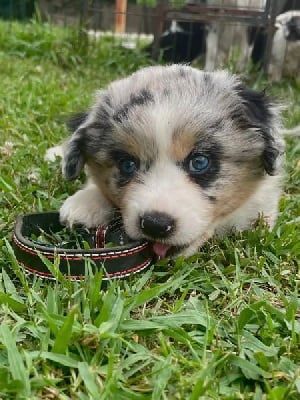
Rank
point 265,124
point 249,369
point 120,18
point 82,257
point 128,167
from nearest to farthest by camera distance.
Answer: point 249,369 → point 82,257 → point 128,167 → point 265,124 → point 120,18

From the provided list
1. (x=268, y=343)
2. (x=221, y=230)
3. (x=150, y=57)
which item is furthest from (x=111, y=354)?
(x=150, y=57)

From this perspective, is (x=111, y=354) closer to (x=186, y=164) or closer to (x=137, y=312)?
(x=137, y=312)

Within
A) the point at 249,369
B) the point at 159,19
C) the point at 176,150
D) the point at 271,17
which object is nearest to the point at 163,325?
the point at 249,369

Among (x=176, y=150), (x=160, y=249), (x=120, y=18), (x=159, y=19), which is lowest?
(x=160, y=249)

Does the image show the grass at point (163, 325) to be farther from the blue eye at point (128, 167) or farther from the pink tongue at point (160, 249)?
the blue eye at point (128, 167)

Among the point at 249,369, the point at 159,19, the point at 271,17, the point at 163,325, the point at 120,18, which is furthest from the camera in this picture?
the point at 120,18

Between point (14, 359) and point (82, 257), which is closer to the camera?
point (14, 359)

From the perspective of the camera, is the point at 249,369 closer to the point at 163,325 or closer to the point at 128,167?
the point at 163,325

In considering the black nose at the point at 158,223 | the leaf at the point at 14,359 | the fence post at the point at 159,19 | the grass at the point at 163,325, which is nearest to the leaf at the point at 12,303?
the grass at the point at 163,325
